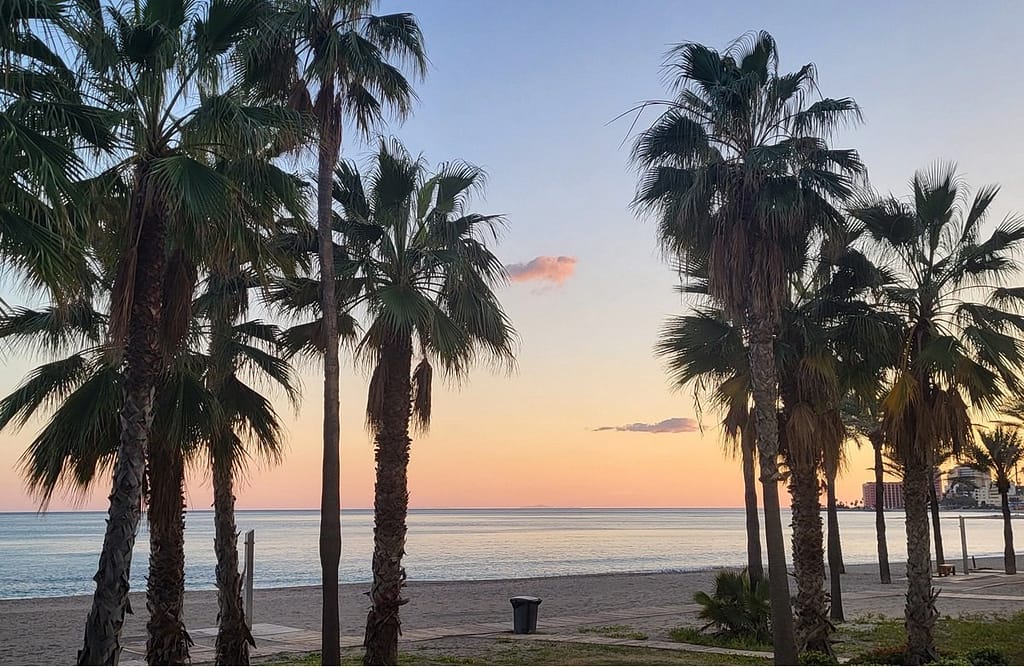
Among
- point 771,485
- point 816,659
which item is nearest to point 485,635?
point 816,659

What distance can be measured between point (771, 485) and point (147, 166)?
31.2 feet

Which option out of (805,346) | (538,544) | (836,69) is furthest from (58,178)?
(538,544)

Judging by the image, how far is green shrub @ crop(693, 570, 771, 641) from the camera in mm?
18266

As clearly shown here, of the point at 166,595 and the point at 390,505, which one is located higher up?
the point at 390,505

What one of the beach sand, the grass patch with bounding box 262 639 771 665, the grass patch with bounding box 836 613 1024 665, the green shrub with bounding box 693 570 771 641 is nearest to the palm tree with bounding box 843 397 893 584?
the beach sand

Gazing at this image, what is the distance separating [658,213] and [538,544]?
319 ft

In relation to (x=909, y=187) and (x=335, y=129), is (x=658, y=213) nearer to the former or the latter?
(x=909, y=187)

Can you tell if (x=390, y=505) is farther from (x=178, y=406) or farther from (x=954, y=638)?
(x=954, y=638)

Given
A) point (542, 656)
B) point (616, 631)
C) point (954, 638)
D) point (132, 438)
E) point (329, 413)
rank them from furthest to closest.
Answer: point (616, 631) → point (954, 638) → point (542, 656) → point (329, 413) → point (132, 438)

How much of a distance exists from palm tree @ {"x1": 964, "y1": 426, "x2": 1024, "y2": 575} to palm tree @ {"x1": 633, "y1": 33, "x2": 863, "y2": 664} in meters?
27.7

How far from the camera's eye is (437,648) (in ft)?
60.1

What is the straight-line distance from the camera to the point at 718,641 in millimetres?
18203

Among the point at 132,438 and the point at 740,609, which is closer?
the point at 132,438

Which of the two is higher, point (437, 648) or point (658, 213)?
point (658, 213)
